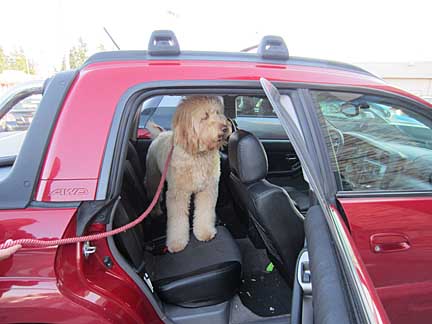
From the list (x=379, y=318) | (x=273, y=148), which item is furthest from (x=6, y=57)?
(x=379, y=318)

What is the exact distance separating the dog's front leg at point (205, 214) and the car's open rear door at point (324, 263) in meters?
1.01

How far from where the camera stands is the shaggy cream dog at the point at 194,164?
2273mm

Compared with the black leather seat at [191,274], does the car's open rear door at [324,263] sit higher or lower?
higher

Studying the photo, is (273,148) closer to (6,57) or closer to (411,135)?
(411,135)

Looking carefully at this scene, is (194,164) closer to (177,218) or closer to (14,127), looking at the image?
(177,218)

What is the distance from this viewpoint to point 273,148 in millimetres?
3518

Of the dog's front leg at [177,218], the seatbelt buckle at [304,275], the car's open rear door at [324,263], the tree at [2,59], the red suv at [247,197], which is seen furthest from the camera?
the tree at [2,59]

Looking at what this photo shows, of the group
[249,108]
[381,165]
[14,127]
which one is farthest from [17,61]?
[381,165]

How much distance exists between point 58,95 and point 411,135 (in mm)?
1696

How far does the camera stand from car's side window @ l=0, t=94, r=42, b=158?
4.91 feet

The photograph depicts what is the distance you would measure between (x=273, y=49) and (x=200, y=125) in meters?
0.88

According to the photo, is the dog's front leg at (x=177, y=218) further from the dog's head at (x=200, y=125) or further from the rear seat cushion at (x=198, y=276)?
the dog's head at (x=200, y=125)

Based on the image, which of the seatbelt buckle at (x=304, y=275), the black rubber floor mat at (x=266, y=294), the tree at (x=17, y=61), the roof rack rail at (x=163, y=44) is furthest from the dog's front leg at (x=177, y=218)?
the tree at (x=17, y=61)

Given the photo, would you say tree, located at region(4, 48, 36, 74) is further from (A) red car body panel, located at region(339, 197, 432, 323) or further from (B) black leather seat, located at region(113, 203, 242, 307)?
(A) red car body panel, located at region(339, 197, 432, 323)
